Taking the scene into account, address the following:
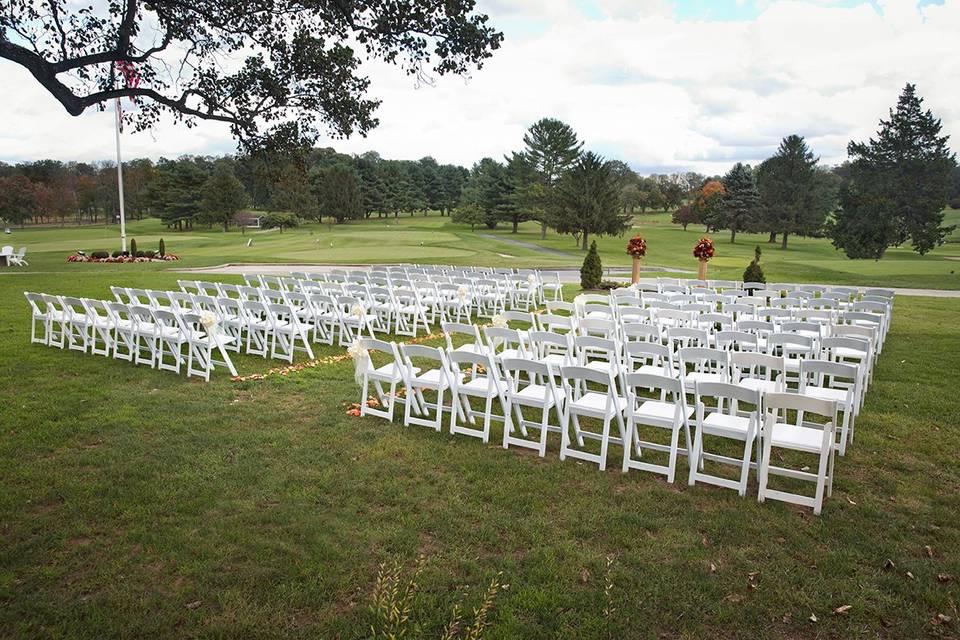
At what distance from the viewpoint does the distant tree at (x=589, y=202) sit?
44531 millimetres

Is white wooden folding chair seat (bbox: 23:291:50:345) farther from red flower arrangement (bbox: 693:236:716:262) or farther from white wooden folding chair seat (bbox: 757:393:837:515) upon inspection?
red flower arrangement (bbox: 693:236:716:262)

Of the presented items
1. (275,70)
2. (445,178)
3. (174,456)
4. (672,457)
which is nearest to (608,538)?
(672,457)

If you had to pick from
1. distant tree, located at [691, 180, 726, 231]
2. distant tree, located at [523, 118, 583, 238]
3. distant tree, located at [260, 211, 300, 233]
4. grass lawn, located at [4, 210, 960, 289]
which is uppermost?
distant tree, located at [523, 118, 583, 238]

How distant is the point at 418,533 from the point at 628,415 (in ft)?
6.92

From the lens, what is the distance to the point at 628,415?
17.1 ft

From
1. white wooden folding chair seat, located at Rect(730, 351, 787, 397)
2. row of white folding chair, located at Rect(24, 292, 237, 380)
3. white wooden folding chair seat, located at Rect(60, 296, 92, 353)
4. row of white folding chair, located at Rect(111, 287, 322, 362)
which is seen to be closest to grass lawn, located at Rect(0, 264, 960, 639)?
white wooden folding chair seat, located at Rect(730, 351, 787, 397)

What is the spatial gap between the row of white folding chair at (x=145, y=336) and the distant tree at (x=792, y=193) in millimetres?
56659

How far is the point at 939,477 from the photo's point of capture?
5.12 m

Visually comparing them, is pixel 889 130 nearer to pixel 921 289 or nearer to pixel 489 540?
pixel 921 289

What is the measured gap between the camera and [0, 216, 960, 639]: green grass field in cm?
329

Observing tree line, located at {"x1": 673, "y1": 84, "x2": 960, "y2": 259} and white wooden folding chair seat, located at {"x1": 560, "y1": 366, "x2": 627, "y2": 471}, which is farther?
tree line, located at {"x1": 673, "y1": 84, "x2": 960, "y2": 259}

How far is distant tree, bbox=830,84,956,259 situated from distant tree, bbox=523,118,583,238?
26500 mm

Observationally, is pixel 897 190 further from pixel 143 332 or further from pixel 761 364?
pixel 143 332

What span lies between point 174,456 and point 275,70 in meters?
5.96
